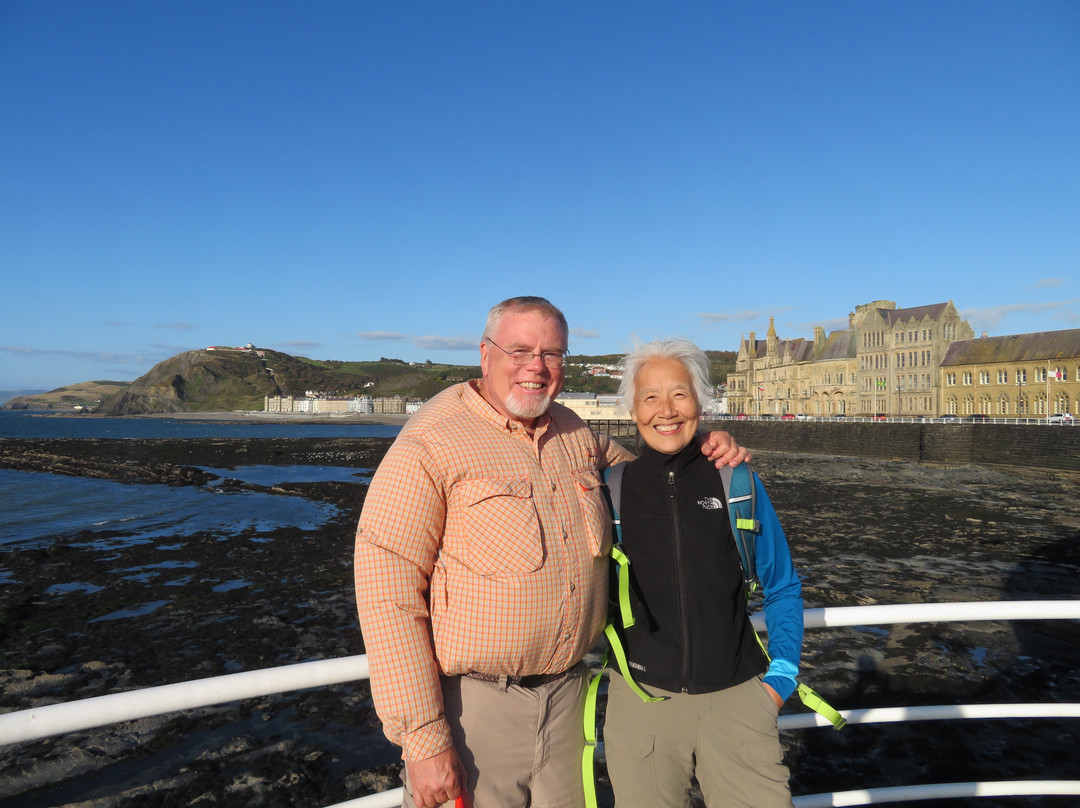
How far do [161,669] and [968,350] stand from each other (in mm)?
64496

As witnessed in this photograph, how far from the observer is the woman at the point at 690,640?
2.12m

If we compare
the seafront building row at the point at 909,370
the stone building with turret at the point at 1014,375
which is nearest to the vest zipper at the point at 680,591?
the seafront building row at the point at 909,370

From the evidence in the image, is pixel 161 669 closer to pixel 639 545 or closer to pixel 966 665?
pixel 639 545

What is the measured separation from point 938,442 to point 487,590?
142ft

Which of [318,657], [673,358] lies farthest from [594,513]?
[318,657]

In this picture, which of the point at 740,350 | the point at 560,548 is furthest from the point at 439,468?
the point at 740,350

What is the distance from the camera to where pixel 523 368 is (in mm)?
2250

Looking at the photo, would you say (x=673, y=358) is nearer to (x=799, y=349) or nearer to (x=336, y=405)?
(x=799, y=349)

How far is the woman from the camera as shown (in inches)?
83.4

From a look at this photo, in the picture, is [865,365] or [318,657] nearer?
[318,657]

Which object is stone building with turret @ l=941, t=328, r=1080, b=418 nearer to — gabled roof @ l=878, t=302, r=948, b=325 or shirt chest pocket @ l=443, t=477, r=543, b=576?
gabled roof @ l=878, t=302, r=948, b=325

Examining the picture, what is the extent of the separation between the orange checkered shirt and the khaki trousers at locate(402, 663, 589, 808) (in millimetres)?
102

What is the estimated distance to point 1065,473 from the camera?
30250 millimetres

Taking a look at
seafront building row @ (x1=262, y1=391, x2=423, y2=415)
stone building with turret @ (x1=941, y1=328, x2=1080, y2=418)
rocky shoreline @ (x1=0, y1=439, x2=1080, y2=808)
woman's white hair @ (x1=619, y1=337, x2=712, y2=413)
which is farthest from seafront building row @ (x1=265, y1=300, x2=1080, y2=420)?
seafront building row @ (x1=262, y1=391, x2=423, y2=415)
